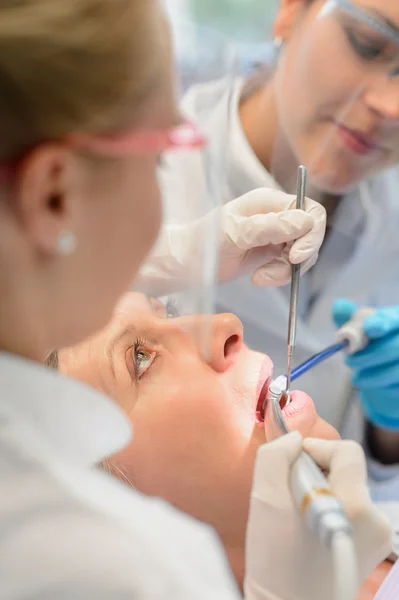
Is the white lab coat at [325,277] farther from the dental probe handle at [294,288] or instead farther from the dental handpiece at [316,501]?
the dental handpiece at [316,501]

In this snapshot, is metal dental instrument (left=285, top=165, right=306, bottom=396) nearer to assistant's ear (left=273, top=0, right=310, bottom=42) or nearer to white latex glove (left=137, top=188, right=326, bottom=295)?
white latex glove (left=137, top=188, right=326, bottom=295)

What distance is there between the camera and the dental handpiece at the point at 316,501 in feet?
1.94

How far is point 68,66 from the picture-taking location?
1.49 ft

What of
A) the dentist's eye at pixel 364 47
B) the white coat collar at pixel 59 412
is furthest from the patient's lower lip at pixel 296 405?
the dentist's eye at pixel 364 47

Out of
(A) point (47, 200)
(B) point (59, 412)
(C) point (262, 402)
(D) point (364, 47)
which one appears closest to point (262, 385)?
(C) point (262, 402)

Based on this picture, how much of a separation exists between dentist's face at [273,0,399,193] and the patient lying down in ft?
1.32

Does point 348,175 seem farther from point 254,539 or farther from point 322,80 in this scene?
point 254,539

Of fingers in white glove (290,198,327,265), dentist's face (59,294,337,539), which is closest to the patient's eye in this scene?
dentist's face (59,294,337,539)

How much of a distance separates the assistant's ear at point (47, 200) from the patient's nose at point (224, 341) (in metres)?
0.38

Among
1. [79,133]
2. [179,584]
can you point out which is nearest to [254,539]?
[179,584]

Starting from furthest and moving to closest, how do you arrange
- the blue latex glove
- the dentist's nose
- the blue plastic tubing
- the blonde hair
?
the blue latex glove, the dentist's nose, the blue plastic tubing, the blonde hair

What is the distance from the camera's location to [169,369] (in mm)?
881

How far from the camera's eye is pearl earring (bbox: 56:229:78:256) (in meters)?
0.50

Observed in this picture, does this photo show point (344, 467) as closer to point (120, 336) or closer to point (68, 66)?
point (120, 336)
